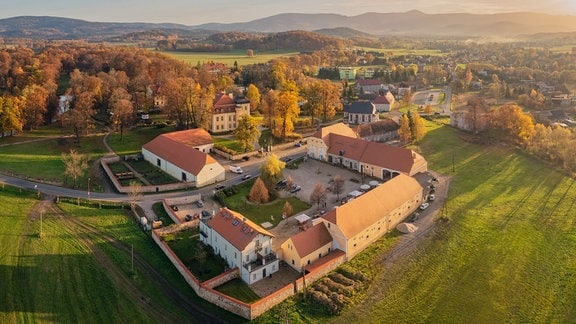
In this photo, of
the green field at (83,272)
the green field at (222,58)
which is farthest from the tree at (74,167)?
the green field at (222,58)

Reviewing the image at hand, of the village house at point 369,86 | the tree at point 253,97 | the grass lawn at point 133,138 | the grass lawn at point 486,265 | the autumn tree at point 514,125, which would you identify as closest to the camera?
the grass lawn at point 486,265

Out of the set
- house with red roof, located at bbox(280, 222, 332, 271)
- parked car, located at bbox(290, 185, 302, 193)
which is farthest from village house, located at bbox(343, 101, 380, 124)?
house with red roof, located at bbox(280, 222, 332, 271)

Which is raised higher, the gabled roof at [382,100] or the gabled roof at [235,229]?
the gabled roof at [382,100]

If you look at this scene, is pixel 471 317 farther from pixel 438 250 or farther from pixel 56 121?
pixel 56 121

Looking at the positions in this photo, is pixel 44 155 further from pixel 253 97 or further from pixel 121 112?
pixel 253 97

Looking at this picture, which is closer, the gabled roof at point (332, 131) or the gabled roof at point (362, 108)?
the gabled roof at point (332, 131)

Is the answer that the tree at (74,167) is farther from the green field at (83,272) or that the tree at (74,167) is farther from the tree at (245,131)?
the tree at (245,131)
